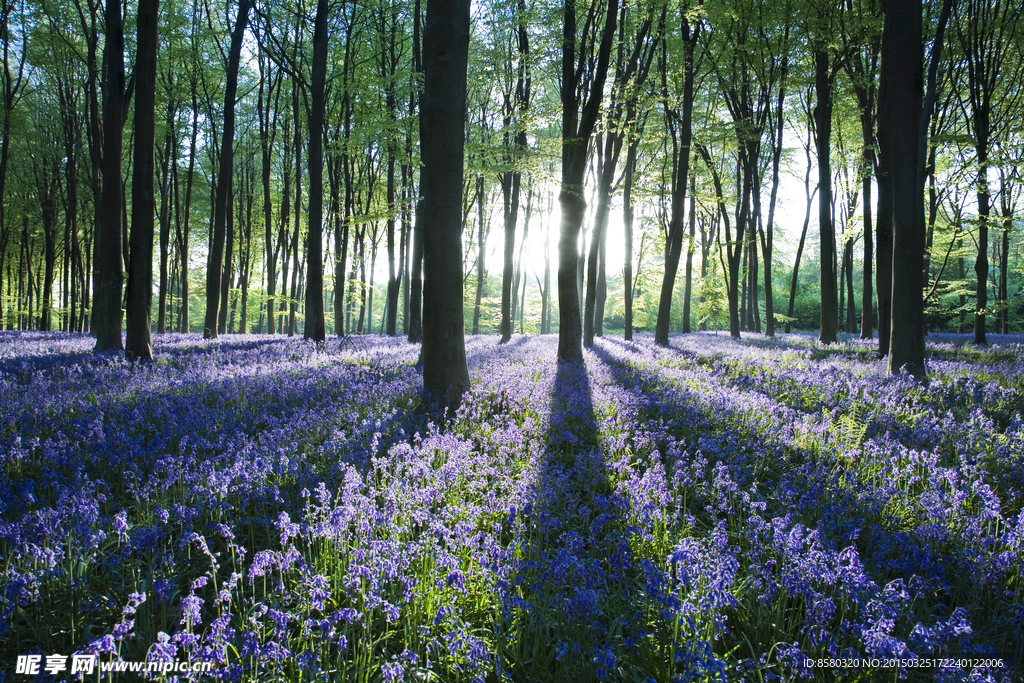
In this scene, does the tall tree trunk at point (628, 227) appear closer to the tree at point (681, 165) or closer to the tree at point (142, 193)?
the tree at point (681, 165)

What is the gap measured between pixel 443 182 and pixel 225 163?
14100 millimetres

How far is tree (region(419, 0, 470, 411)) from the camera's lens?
20.0 ft

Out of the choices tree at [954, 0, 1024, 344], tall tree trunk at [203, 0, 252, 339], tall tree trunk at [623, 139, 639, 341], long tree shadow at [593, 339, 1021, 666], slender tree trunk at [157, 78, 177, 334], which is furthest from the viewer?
tall tree trunk at [623, 139, 639, 341]

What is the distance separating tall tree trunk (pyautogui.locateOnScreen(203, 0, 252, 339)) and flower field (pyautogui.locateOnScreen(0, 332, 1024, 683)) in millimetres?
11888

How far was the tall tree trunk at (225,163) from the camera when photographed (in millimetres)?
15188

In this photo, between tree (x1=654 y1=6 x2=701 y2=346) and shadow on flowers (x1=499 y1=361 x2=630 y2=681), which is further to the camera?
tree (x1=654 y1=6 x2=701 y2=346)

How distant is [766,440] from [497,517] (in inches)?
118

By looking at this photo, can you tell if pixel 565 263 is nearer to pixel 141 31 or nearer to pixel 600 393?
pixel 600 393

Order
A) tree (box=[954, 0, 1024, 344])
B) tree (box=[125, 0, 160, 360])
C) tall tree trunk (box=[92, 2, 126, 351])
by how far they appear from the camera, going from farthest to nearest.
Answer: tree (box=[954, 0, 1024, 344])
tall tree trunk (box=[92, 2, 126, 351])
tree (box=[125, 0, 160, 360])

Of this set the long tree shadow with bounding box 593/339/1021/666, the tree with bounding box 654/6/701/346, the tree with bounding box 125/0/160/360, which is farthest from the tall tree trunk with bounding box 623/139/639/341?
the tree with bounding box 125/0/160/360

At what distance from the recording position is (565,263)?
37.5 ft

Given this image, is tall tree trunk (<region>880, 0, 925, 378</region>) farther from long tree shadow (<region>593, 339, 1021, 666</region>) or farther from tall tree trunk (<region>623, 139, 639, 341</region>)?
tall tree trunk (<region>623, 139, 639, 341</region>)

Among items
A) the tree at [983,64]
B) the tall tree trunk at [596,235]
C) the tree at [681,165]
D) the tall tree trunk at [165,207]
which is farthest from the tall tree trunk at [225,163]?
the tree at [983,64]

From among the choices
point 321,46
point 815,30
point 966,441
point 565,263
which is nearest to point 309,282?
point 321,46
